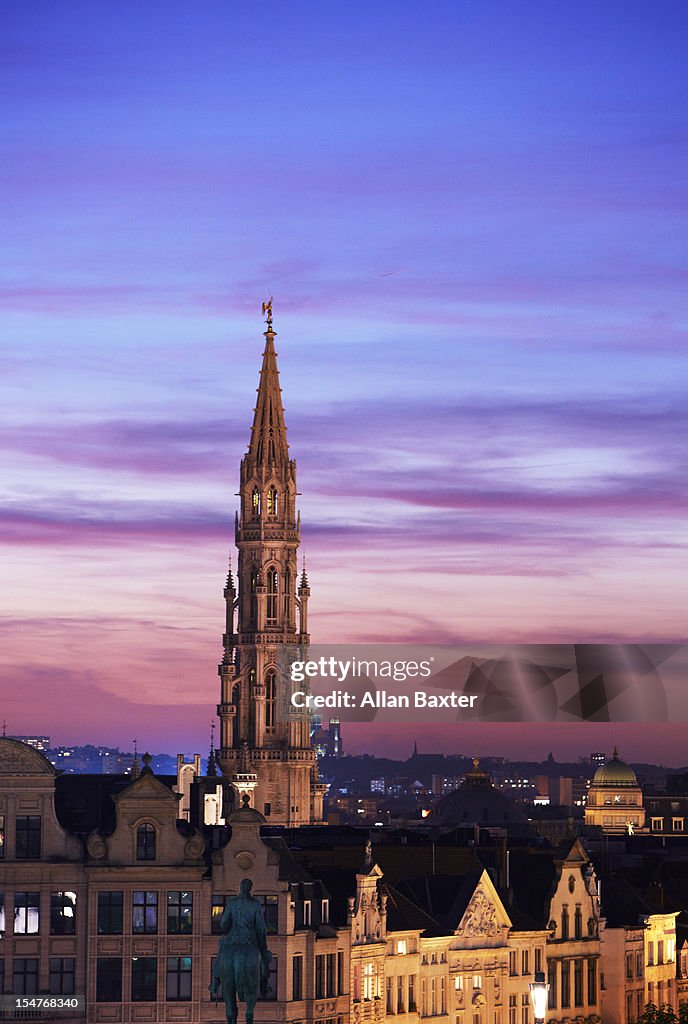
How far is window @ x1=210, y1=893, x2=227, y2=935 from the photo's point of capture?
131625 mm

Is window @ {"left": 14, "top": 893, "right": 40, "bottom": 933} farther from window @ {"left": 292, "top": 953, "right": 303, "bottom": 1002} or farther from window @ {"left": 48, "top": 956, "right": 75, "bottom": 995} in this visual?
window @ {"left": 292, "top": 953, "right": 303, "bottom": 1002}

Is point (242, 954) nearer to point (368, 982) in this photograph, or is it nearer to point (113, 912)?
point (113, 912)

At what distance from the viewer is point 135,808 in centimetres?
13175

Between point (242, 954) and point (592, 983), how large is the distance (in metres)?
62.9

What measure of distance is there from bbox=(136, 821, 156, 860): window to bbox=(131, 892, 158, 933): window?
5.46 ft

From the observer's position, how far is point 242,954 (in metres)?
99.9

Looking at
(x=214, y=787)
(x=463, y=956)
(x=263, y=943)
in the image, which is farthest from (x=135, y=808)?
(x=214, y=787)

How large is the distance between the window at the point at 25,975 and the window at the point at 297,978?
11.3m

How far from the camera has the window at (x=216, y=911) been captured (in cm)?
13162

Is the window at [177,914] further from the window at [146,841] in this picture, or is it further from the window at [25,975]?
the window at [25,975]

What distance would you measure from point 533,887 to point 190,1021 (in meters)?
29.9

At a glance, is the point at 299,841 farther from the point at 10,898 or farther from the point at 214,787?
the point at 10,898

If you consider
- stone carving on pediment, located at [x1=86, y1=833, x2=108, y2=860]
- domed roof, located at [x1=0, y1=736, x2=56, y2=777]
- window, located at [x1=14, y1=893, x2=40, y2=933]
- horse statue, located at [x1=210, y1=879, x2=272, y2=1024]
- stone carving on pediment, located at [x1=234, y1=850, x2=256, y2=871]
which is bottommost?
horse statue, located at [x1=210, y1=879, x2=272, y2=1024]

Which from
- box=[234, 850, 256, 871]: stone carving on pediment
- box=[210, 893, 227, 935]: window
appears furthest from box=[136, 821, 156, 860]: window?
box=[234, 850, 256, 871]: stone carving on pediment
